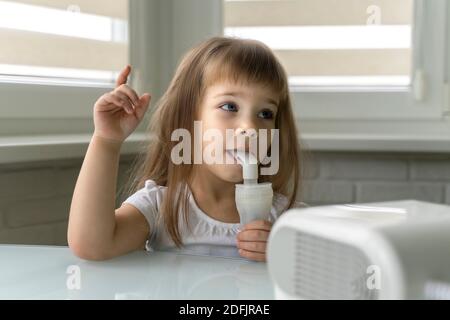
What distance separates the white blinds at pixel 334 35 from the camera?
1523mm

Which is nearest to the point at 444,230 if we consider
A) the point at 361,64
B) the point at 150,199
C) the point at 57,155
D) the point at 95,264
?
the point at 95,264

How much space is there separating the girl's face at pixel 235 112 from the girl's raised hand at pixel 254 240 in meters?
0.13

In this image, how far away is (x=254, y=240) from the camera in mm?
748

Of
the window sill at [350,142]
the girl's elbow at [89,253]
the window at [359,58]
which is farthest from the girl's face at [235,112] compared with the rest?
the window at [359,58]

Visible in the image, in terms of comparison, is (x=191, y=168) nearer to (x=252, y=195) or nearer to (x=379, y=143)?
(x=252, y=195)

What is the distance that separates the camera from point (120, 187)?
4.54 feet

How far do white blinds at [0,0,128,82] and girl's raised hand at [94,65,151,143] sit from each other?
0.49 meters

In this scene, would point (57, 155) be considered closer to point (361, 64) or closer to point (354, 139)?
point (354, 139)

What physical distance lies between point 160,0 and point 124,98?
915mm

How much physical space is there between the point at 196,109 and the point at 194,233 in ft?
0.66

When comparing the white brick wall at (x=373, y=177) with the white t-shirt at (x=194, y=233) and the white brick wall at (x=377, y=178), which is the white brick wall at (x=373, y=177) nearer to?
the white brick wall at (x=377, y=178)

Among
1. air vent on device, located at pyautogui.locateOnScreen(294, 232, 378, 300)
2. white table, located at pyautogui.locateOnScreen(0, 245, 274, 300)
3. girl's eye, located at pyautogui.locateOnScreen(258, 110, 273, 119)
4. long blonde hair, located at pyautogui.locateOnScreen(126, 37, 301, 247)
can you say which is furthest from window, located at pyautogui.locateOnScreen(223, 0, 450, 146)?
air vent on device, located at pyautogui.locateOnScreen(294, 232, 378, 300)

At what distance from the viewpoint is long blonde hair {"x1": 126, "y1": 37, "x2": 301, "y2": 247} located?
0.91 m

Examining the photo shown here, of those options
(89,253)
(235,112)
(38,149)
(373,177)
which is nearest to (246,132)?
(235,112)
